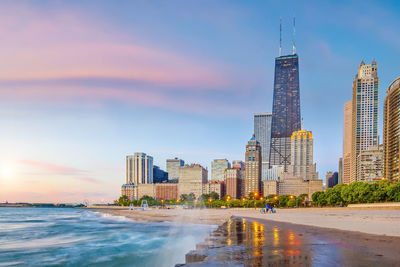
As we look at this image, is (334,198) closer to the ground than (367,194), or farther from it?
closer to the ground

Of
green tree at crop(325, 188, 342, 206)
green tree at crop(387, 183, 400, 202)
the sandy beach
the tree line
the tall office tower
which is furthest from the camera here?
the tall office tower

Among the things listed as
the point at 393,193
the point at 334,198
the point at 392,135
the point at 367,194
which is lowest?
the point at 334,198

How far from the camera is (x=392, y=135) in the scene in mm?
186750

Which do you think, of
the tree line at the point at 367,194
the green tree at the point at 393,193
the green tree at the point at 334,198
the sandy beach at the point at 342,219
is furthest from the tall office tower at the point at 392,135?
the sandy beach at the point at 342,219

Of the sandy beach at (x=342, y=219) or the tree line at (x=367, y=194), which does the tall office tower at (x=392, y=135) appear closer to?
the tree line at (x=367, y=194)

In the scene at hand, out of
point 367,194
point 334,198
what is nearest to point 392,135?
point 334,198

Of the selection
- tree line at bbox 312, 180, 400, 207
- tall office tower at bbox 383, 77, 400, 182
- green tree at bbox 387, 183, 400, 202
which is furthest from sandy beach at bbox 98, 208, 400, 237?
tall office tower at bbox 383, 77, 400, 182

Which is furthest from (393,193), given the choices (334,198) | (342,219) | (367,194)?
(342,219)

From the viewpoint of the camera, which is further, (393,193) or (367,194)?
(367,194)

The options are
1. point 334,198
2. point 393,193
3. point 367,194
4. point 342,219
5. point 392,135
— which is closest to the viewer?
point 342,219

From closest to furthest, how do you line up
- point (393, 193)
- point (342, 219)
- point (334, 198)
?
point (342, 219)
point (393, 193)
point (334, 198)

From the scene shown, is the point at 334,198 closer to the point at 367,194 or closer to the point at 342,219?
the point at 367,194

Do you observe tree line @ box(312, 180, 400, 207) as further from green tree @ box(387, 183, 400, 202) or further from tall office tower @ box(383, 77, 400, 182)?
tall office tower @ box(383, 77, 400, 182)

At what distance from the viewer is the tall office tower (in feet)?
580
